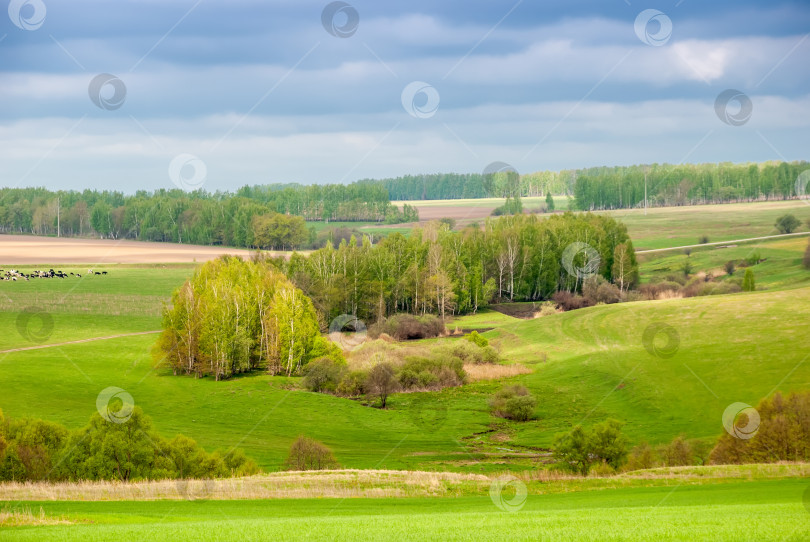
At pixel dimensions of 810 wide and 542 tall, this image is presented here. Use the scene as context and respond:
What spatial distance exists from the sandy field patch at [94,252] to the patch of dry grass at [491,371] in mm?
80781

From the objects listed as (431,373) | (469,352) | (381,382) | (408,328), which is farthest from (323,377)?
(408,328)

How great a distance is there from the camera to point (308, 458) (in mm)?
45594

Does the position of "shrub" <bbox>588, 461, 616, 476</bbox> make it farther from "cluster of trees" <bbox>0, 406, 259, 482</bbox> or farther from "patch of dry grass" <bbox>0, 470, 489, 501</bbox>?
"cluster of trees" <bbox>0, 406, 259, 482</bbox>

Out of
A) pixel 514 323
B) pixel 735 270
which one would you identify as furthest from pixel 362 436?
pixel 735 270

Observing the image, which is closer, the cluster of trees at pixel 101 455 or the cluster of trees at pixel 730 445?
the cluster of trees at pixel 101 455

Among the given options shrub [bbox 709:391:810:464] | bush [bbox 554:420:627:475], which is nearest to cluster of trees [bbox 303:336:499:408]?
bush [bbox 554:420:627:475]

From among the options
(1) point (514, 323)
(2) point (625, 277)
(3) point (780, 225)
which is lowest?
(1) point (514, 323)

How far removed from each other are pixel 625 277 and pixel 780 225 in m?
54.6

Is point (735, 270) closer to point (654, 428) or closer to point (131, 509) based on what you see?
point (654, 428)

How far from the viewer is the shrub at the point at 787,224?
166663 millimetres

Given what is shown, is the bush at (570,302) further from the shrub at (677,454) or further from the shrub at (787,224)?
the shrub at (677,454)

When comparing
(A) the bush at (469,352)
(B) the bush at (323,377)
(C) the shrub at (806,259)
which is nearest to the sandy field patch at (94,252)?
(A) the bush at (469,352)

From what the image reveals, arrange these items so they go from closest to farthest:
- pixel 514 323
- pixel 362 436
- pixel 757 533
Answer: pixel 757 533 < pixel 362 436 < pixel 514 323

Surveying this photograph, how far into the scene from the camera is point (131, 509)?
28484mm
